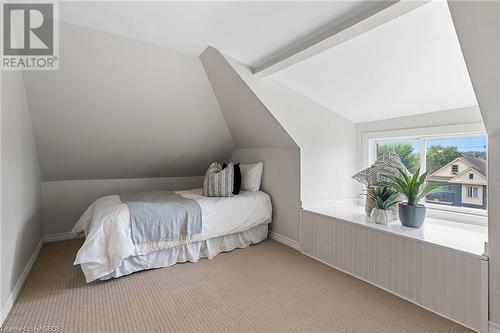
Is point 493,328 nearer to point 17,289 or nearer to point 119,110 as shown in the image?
point 17,289

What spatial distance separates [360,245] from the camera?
2.45 m

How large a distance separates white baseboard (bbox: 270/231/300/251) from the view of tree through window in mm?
1503

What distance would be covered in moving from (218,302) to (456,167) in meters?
2.49

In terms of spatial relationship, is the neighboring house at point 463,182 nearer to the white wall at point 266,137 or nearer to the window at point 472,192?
the window at point 472,192

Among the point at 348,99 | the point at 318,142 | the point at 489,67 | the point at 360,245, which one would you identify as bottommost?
the point at 360,245

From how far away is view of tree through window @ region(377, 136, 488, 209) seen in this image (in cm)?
236

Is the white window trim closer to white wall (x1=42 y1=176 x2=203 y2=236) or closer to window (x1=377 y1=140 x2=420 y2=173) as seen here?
window (x1=377 y1=140 x2=420 y2=173)

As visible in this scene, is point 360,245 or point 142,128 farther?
point 142,128

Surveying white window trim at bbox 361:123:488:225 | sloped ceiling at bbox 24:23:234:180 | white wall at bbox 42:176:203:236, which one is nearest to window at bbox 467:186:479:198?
white window trim at bbox 361:123:488:225

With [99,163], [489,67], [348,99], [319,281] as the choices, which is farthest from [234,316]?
[99,163]

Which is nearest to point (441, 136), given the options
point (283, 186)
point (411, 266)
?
point (411, 266)

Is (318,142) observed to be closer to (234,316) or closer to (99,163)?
(234,316)

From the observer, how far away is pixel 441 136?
8.62ft

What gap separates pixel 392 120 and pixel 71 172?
4127mm
